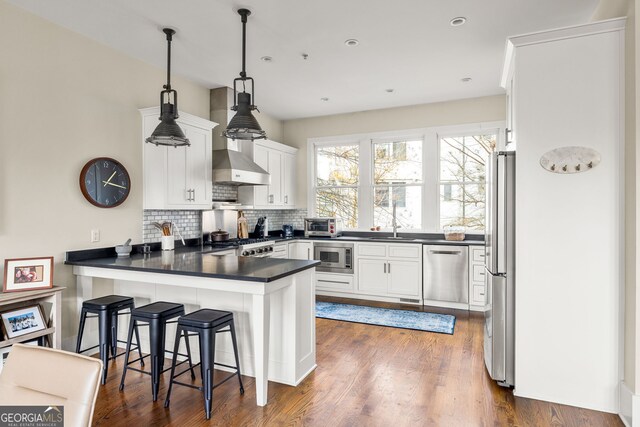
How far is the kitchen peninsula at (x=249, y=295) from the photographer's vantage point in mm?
2479

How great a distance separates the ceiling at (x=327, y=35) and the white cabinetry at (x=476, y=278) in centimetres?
214

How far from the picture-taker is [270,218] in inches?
246

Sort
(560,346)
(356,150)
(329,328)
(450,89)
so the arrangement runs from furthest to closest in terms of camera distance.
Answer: (356,150), (450,89), (329,328), (560,346)

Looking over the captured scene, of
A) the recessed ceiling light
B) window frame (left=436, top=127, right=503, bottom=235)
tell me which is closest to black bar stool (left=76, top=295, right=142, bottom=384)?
the recessed ceiling light

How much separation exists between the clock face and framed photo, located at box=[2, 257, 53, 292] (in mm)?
Result: 761

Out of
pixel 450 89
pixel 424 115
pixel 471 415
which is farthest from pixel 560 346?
pixel 424 115

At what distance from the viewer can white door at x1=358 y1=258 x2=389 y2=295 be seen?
531 cm

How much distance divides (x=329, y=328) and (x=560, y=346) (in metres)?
2.27

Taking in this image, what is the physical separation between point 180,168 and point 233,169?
25.3 inches

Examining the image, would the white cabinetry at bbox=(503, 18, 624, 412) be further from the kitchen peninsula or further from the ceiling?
the kitchen peninsula

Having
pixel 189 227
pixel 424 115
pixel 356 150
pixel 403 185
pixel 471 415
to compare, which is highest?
pixel 424 115

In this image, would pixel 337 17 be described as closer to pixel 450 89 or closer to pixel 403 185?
pixel 450 89

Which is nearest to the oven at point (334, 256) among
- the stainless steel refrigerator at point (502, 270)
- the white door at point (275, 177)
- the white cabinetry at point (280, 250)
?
the white cabinetry at point (280, 250)

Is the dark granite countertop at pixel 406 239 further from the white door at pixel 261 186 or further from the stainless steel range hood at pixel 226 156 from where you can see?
the stainless steel range hood at pixel 226 156
